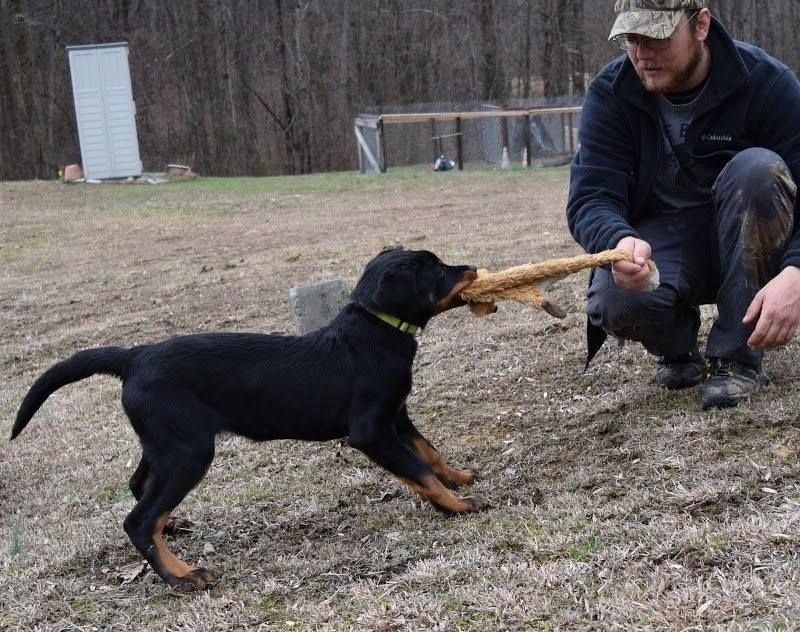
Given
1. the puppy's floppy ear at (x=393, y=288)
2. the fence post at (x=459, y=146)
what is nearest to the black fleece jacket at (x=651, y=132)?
the puppy's floppy ear at (x=393, y=288)

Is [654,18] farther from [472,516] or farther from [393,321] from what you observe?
[472,516]

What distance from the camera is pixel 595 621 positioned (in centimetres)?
237

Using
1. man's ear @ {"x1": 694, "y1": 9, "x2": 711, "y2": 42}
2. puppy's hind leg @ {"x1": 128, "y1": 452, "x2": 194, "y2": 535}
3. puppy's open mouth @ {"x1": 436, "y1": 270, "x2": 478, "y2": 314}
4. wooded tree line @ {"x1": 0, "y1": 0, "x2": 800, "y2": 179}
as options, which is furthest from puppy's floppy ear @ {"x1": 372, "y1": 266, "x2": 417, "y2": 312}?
wooded tree line @ {"x1": 0, "y1": 0, "x2": 800, "y2": 179}

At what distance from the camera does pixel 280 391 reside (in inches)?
137

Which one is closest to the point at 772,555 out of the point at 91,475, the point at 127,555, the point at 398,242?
the point at 127,555

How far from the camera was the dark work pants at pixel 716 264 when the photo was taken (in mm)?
3643

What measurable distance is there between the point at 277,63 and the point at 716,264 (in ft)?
84.4

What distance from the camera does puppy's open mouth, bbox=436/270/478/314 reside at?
12.1ft

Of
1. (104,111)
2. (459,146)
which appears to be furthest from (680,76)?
(104,111)

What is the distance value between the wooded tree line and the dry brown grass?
71.0 ft

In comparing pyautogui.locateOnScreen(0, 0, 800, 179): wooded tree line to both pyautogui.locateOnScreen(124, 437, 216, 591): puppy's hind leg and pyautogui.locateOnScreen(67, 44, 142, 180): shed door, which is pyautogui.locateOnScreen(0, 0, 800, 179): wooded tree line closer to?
pyautogui.locateOnScreen(67, 44, 142, 180): shed door

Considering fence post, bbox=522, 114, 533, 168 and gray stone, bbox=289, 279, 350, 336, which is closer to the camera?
gray stone, bbox=289, 279, 350, 336

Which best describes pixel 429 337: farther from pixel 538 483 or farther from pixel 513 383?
pixel 538 483

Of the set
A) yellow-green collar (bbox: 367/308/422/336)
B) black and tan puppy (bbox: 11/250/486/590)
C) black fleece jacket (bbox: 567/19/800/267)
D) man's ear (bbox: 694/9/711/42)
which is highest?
man's ear (bbox: 694/9/711/42)
